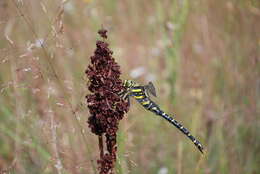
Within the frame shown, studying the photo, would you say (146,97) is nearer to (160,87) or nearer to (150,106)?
(150,106)

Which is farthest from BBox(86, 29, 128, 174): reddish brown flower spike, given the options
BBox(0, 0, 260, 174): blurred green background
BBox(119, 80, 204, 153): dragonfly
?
BBox(0, 0, 260, 174): blurred green background

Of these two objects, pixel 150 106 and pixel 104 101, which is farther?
pixel 150 106

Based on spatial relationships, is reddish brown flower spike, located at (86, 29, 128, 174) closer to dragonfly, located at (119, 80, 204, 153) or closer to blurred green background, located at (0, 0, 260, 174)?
dragonfly, located at (119, 80, 204, 153)

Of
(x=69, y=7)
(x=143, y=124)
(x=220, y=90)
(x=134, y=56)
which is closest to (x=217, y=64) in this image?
(x=220, y=90)

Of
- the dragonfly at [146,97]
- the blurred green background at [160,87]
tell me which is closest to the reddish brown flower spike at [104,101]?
the dragonfly at [146,97]

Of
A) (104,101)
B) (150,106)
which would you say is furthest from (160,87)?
(104,101)
